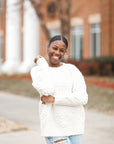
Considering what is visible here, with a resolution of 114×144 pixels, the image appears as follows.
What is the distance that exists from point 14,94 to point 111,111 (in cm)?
567

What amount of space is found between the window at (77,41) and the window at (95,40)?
115 cm

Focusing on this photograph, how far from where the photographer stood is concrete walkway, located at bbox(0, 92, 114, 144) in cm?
561

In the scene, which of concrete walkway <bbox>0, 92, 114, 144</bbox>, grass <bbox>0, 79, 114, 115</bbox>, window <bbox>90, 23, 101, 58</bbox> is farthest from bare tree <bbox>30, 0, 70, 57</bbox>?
concrete walkway <bbox>0, 92, 114, 144</bbox>

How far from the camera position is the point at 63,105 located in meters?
2.70

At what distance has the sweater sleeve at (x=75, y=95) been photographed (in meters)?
2.66

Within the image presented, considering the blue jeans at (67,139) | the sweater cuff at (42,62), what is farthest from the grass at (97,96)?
the sweater cuff at (42,62)

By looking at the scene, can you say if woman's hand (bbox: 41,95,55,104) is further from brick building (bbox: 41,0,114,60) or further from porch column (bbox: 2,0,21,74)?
porch column (bbox: 2,0,21,74)

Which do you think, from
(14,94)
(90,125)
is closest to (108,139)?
(90,125)

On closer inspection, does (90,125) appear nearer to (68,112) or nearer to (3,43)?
(68,112)

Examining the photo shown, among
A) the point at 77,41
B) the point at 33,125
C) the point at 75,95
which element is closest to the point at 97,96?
the point at 33,125

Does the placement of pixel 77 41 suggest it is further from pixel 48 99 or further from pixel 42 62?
pixel 48 99

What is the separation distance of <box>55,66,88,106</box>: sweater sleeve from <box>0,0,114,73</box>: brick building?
16517mm

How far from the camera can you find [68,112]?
2.70 metres

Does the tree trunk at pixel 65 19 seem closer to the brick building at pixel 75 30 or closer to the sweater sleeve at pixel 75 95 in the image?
the brick building at pixel 75 30
